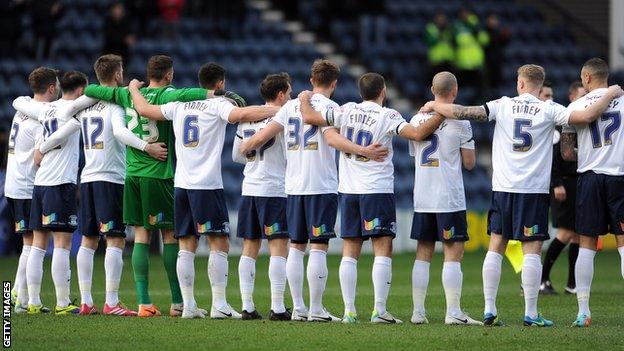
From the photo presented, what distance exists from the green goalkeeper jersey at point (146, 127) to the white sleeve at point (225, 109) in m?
0.40

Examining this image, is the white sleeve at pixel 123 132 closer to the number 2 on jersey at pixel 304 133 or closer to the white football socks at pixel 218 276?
the white football socks at pixel 218 276

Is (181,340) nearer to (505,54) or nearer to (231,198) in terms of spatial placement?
(231,198)

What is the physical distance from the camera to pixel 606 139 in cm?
1218

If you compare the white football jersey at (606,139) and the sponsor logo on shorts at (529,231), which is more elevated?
the white football jersey at (606,139)

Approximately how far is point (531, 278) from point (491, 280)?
1.24 ft

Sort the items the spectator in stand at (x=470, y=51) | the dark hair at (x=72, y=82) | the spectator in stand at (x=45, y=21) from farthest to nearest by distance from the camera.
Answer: the spectator in stand at (x=470, y=51)
the spectator in stand at (x=45, y=21)
the dark hair at (x=72, y=82)

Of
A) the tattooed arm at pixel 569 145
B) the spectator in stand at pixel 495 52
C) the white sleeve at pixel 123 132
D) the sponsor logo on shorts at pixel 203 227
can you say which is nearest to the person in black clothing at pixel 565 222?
the tattooed arm at pixel 569 145

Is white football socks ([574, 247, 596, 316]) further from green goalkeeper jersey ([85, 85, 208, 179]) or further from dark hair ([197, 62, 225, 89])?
green goalkeeper jersey ([85, 85, 208, 179])

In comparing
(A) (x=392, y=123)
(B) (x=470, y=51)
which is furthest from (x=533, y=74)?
(B) (x=470, y=51)

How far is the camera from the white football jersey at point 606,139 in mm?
12164

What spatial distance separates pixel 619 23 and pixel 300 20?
24.8ft

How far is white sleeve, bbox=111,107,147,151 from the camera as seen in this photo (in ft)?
42.5

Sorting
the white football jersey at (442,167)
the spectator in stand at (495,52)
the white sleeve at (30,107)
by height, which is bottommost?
the white football jersey at (442,167)

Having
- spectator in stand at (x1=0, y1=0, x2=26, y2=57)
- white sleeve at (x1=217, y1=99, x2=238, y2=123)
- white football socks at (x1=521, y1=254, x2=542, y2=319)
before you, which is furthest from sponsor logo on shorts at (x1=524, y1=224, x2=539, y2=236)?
spectator in stand at (x1=0, y1=0, x2=26, y2=57)
